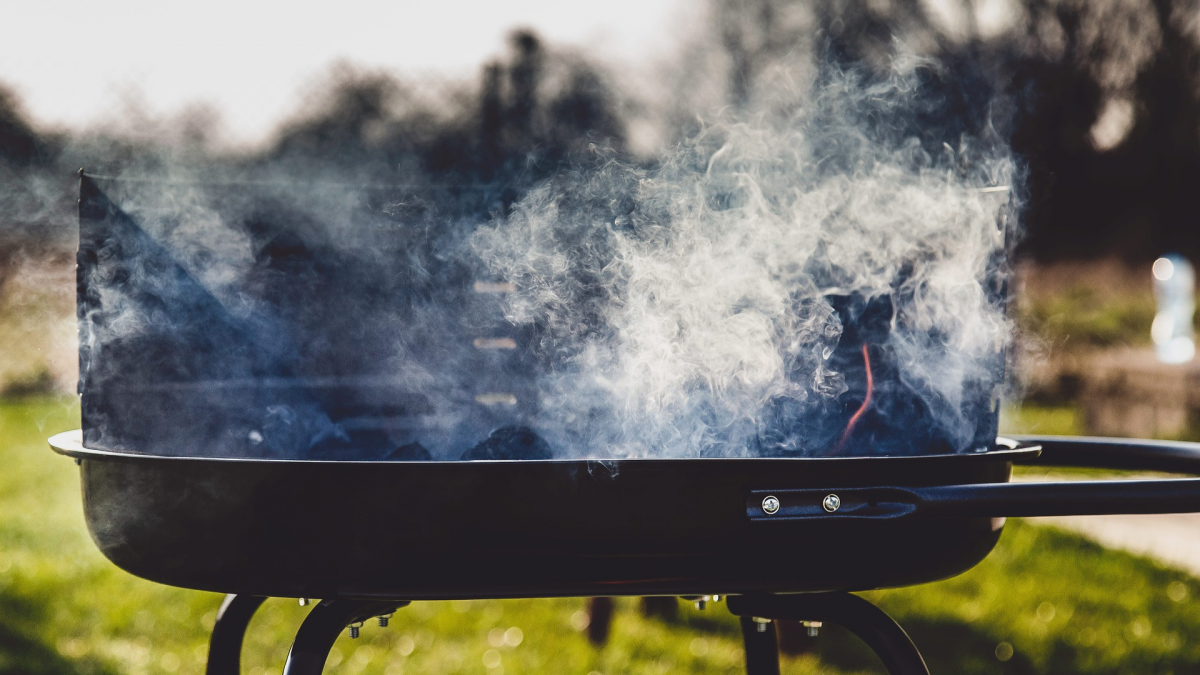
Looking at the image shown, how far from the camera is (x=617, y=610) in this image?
3.05 metres

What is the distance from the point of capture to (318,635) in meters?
0.99

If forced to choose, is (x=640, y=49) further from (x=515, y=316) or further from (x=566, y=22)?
(x=515, y=316)

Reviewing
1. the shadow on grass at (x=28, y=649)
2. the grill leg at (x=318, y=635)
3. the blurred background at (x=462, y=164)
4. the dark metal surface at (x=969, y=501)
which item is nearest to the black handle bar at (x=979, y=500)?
the dark metal surface at (x=969, y=501)

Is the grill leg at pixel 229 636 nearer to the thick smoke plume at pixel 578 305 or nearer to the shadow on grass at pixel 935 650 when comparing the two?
the thick smoke plume at pixel 578 305

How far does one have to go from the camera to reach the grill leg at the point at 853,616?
3.57 feet

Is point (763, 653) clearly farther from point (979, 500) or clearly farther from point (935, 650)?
point (935, 650)

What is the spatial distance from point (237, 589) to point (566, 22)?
371cm

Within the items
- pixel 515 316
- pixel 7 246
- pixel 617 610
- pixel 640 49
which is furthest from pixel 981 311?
pixel 640 49

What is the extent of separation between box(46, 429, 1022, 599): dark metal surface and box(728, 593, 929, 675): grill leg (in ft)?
0.52

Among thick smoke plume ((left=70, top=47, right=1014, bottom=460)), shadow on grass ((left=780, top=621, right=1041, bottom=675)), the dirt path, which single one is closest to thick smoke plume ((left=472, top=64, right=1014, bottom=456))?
thick smoke plume ((left=70, top=47, right=1014, bottom=460))

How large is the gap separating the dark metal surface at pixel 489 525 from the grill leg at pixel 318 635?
6 centimetres

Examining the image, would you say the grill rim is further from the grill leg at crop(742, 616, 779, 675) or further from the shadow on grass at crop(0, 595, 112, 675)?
the shadow on grass at crop(0, 595, 112, 675)

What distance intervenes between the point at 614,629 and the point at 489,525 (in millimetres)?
2066

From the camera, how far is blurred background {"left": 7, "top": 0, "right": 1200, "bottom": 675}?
1989 mm
